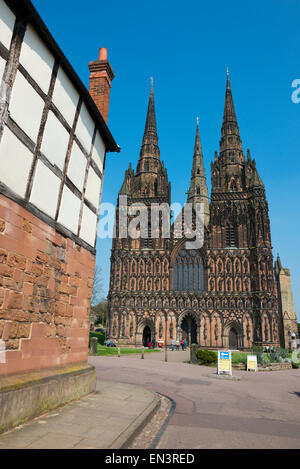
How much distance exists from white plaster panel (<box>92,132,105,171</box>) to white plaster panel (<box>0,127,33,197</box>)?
3300 millimetres

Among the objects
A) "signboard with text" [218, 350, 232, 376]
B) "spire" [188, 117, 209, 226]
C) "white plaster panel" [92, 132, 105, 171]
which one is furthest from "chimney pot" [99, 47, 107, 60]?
"spire" [188, 117, 209, 226]

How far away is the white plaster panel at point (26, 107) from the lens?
537 cm

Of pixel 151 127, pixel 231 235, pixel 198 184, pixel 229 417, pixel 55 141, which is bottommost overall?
pixel 229 417

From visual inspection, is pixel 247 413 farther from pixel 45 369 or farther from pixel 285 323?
pixel 285 323

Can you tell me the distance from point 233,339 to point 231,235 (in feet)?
46.0

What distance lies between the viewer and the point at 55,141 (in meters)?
6.61

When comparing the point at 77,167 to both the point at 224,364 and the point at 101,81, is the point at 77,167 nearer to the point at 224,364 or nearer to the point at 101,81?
the point at 101,81

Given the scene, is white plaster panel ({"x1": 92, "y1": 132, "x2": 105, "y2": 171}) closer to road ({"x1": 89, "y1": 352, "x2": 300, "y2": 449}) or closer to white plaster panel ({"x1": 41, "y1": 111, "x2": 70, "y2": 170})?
white plaster panel ({"x1": 41, "y1": 111, "x2": 70, "y2": 170})

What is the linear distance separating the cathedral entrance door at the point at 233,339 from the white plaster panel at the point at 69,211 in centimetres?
3726

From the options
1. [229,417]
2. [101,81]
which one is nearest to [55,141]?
[101,81]

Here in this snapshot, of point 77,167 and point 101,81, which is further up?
point 101,81

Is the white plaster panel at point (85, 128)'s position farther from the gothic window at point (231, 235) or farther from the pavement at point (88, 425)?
the gothic window at point (231, 235)

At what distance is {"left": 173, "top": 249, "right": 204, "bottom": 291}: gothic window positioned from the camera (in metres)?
43.0
